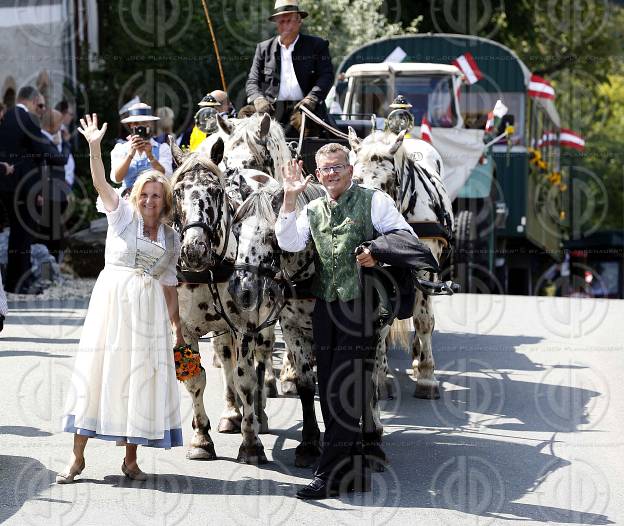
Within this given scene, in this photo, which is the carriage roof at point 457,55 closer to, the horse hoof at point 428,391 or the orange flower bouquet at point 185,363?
the horse hoof at point 428,391

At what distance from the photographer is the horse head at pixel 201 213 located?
24.1 ft

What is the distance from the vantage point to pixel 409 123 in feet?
33.5

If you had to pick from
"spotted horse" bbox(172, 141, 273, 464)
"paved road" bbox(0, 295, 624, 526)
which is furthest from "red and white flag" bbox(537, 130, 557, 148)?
"spotted horse" bbox(172, 141, 273, 464)

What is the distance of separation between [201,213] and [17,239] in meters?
8.40

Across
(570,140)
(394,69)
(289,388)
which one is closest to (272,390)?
(289,388)

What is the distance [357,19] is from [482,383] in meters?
16.5

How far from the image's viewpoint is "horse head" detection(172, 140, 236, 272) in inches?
289

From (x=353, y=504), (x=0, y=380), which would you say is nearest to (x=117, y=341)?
(x=353, y=504)

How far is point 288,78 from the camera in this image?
10.6 metres

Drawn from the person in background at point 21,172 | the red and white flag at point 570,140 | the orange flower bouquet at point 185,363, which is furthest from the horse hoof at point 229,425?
the red and white flag at point 570,140

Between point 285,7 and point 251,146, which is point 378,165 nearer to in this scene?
point 251,146

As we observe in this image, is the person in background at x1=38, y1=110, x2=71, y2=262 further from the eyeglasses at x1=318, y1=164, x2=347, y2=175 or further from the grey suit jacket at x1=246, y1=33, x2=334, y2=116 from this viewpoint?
the eyeglasses at x1=318, y1=164, x2=347, y2=175

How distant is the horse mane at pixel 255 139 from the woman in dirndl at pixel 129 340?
1.26 metres

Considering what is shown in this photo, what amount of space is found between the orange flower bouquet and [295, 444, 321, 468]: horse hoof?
904 mm
